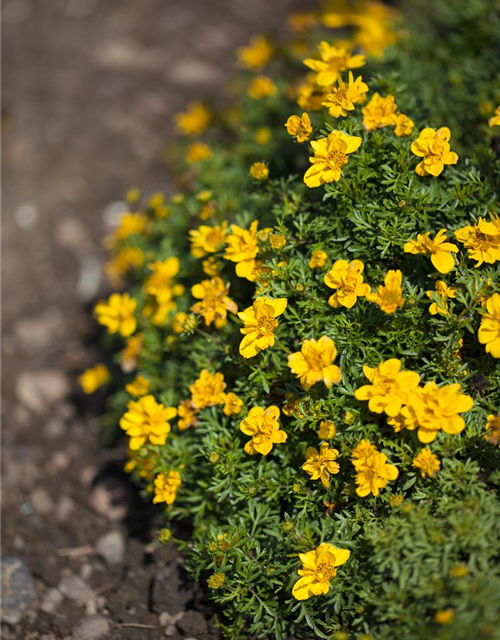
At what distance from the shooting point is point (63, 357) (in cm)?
430

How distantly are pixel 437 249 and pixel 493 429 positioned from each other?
2.39 feet

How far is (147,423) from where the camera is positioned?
2840mm

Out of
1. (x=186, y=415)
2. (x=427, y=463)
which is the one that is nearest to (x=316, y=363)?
(x=427, y=463)

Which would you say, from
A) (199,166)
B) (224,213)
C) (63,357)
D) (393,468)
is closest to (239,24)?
(199,166)

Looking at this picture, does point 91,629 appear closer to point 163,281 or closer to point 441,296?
point 163,281

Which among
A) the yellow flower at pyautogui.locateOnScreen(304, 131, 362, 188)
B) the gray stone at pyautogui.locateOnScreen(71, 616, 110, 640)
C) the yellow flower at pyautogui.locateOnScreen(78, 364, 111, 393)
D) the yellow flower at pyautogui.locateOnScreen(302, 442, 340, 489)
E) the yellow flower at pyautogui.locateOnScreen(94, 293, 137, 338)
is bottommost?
the gray stone at pyautogui.locateOnScreen(71, 616, 110, 640)

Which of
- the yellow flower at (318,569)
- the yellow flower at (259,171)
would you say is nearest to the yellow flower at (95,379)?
the yellow flower at (259,171)

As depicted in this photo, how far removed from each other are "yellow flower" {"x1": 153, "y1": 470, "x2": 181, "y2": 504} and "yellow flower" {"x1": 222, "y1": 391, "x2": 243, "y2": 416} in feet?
1.21

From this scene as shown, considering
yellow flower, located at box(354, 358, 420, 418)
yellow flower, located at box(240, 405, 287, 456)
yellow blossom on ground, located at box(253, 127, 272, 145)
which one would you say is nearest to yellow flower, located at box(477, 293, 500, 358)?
yellow flower, located at box(354, 358, 420, 418)

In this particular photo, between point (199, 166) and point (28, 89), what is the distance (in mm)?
2471

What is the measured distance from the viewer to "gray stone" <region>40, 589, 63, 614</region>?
306cm

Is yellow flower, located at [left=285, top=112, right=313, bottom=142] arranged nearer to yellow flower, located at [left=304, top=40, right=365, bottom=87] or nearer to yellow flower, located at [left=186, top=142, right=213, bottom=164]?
yellow flower, located at [left=304, top=40, right=365, bottom=87]

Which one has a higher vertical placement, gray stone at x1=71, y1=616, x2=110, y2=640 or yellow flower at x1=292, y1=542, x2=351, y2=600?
yellow flower at x1=292, y1=542, x2=351, y2=600

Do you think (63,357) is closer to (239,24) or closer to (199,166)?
(199,166)
